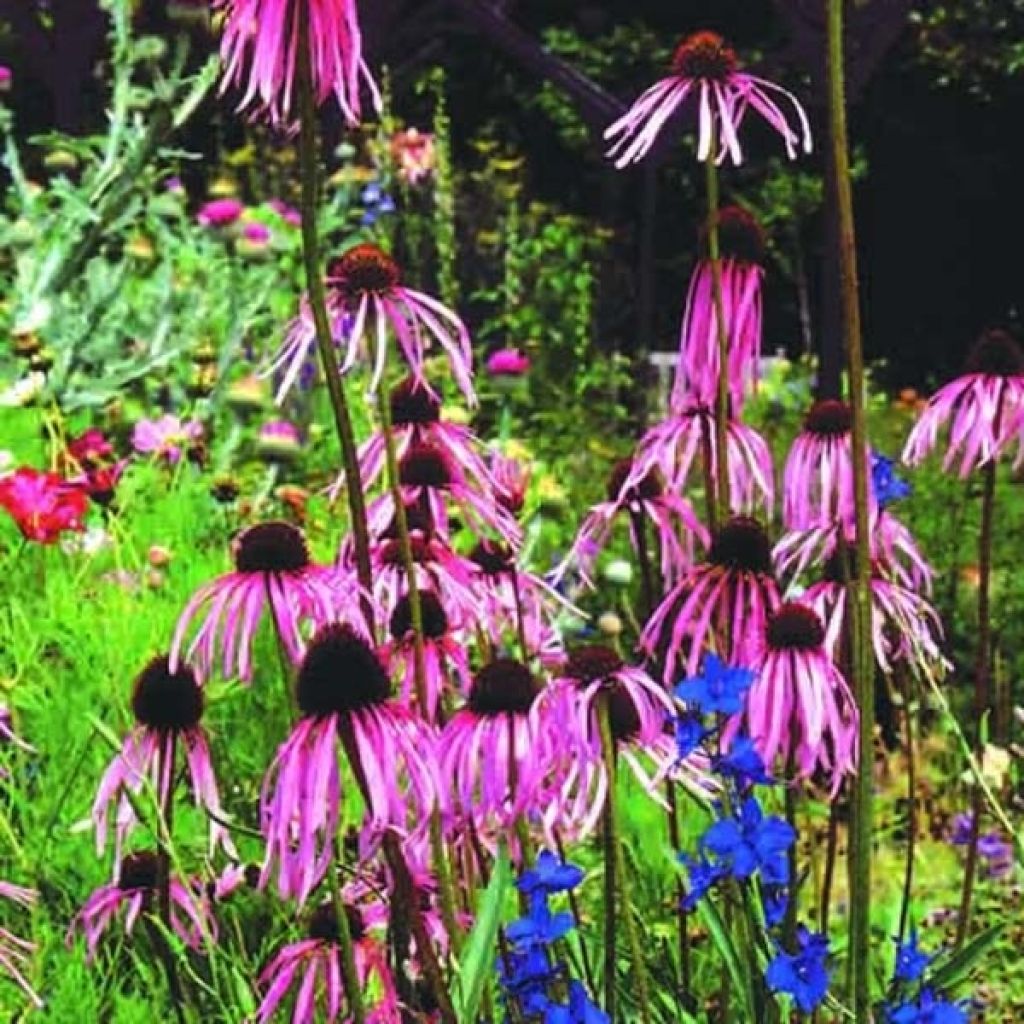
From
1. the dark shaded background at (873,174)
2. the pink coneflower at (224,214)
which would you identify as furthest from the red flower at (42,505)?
the dark shaded background at (873,174)

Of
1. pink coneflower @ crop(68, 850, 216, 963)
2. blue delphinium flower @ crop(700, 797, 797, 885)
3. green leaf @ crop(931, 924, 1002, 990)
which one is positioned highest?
blue delphinium flower @ crop(700, 797, 797, 885)

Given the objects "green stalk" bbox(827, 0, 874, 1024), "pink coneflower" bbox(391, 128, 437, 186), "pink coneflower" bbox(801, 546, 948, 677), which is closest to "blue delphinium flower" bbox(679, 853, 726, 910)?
"green stalk" bbox(827, 0, 874, 1024)

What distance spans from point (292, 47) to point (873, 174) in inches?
368

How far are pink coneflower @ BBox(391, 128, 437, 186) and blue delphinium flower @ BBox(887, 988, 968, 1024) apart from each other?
5.37 meters

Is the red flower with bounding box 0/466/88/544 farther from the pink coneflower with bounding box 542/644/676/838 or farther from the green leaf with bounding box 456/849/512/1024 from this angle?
the green leaf with bounding box 456/849/512/1024

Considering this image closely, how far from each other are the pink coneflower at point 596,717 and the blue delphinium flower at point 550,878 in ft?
0.11

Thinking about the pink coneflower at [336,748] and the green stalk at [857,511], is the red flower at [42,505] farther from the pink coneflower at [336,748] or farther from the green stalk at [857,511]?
the green stalk at [857,511]

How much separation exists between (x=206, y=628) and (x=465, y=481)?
0.35 metres

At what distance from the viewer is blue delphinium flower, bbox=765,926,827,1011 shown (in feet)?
5.43

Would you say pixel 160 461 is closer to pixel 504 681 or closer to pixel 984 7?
pixel 504 681

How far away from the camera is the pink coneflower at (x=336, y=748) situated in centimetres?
145

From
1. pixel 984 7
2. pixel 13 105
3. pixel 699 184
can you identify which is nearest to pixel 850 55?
pixel 984 7

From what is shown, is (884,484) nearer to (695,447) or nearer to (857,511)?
(695,447)

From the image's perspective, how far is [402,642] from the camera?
6.10 ft
